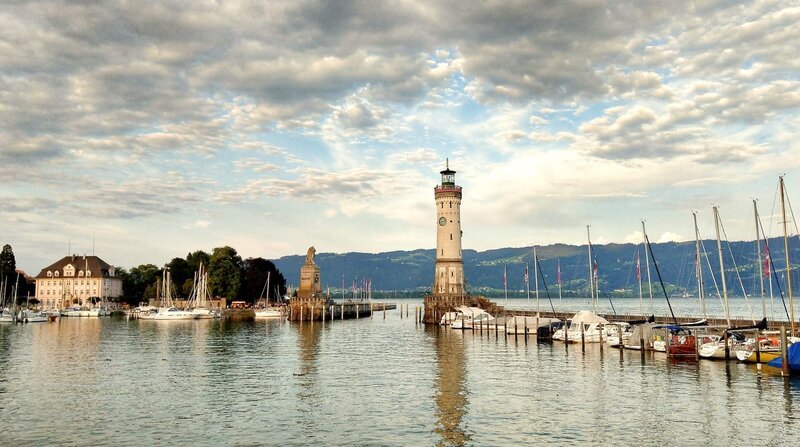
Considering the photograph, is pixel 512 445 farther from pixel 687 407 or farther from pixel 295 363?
pixel 295 363

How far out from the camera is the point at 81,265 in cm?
17662

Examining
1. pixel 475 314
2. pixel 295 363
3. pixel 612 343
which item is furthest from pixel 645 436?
pixel 475 314

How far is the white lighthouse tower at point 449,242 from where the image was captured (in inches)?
4222

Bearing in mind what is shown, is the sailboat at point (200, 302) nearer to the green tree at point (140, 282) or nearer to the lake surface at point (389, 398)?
the green tree at point (140, 282)

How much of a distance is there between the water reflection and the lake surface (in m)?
0.11

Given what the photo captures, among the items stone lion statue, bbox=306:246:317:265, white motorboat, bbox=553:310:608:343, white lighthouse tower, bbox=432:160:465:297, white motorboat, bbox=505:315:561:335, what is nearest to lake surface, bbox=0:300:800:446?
white motorboat, bbox=553:310:608:343

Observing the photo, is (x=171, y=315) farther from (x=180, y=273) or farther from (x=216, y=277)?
(x=180, y=273)

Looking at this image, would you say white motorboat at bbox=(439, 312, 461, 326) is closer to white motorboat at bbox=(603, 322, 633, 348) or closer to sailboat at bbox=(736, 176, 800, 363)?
white motorboat at bbox=(603, 322, 633, 348)

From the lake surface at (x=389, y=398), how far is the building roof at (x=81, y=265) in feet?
396

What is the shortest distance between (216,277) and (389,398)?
133176 mm

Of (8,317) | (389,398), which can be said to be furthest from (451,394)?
(8,317)

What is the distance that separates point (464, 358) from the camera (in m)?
58.2

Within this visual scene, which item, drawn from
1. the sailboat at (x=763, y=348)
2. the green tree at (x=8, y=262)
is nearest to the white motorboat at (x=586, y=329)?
the sailboat at (x=763, y=348)

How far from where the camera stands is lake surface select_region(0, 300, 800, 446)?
28656 mm
